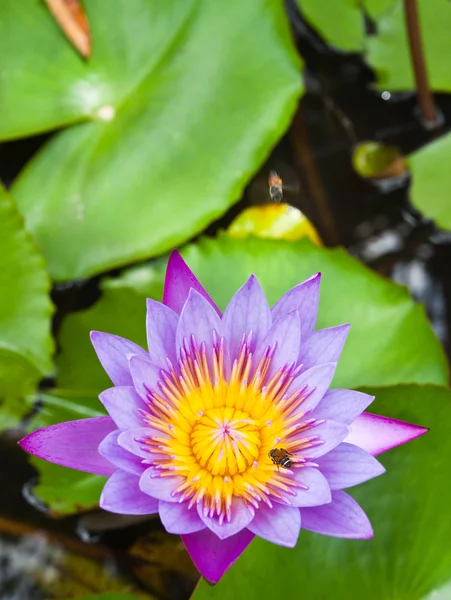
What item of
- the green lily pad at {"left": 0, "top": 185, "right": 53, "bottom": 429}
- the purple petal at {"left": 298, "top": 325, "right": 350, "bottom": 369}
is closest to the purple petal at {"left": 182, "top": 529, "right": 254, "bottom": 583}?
the purple petal at {"left": 298, "top": 325, "right": 350, "bottom": 369}

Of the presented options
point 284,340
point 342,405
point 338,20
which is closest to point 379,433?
point 342,405

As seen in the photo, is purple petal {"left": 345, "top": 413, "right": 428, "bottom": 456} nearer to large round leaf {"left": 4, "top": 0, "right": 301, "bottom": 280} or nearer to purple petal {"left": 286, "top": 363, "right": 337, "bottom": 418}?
purple petal {"left": 286, "top": 363, "right": 337, "bottom": 418}

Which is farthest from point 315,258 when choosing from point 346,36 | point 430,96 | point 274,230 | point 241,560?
point 346,36

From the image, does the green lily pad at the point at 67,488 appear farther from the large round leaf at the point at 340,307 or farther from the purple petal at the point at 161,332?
the purple petal at the point at 161,332

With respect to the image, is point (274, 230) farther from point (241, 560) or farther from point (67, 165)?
point (241, 560)

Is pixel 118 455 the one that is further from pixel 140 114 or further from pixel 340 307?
pixel 140 114

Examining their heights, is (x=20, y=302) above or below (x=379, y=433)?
above

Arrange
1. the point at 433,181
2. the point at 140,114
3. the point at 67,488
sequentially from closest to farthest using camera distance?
the point at 67,488 < the point at 140,114 < the point at 433,181

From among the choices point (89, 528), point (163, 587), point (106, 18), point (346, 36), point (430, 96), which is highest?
point (106, 18)
